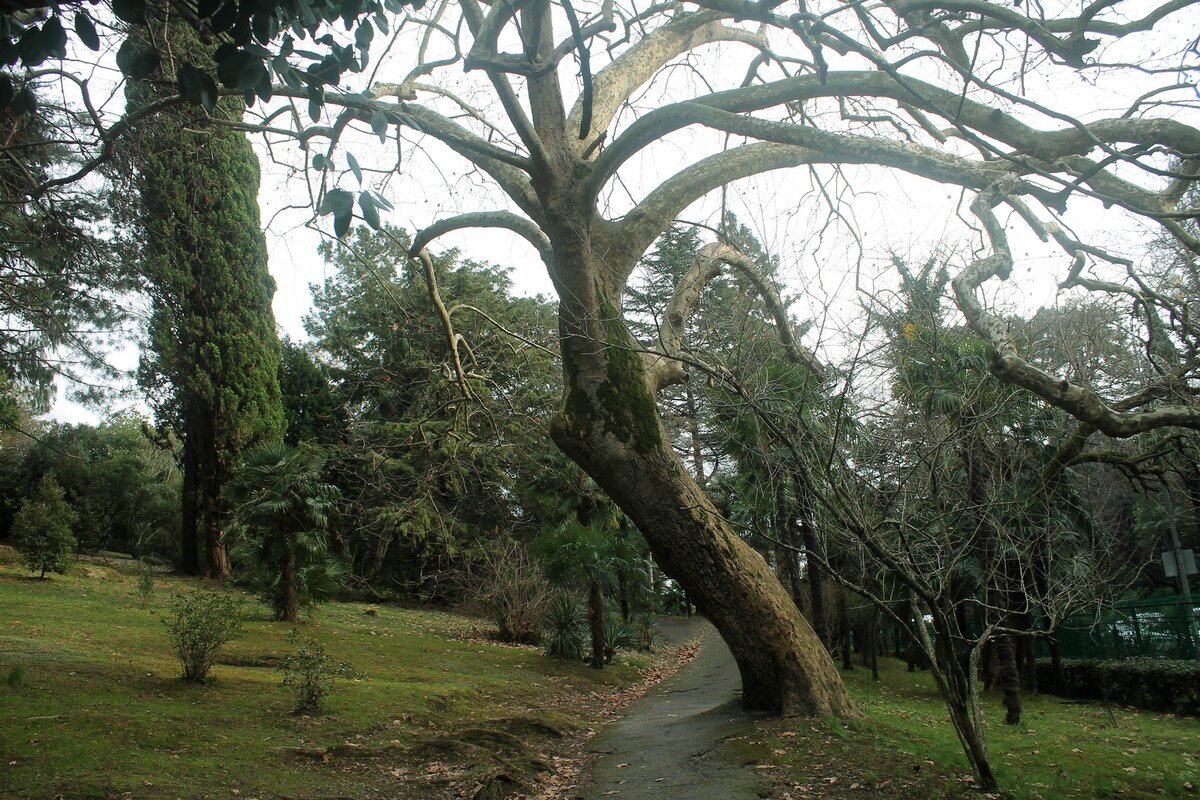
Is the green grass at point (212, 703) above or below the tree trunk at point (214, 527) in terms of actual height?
below

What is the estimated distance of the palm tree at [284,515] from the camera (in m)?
15.1

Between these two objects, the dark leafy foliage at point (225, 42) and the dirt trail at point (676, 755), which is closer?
the dark leafy foliage at point (225, 42)

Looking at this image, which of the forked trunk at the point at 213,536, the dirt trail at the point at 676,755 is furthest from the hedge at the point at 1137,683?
the forked trunk at the point at 213,536

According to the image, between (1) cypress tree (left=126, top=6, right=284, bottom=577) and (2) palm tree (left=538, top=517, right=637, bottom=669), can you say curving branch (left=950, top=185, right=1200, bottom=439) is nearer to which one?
(2) palm tree (left=538, top=517, right=637, bottom=669)

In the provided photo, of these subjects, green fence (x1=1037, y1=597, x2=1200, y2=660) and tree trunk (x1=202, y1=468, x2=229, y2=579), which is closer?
green fence (x1=1037, y1=597, x2=1200, y2=660)

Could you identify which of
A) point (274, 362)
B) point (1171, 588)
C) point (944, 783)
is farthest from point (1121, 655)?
point (274, 362)

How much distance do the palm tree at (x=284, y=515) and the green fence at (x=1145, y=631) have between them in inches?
555

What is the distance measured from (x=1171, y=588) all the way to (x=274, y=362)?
29.0 metres

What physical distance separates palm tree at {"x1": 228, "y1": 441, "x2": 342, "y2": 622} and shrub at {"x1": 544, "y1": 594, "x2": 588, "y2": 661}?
14.9 feet

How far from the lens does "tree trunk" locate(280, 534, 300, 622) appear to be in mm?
15297

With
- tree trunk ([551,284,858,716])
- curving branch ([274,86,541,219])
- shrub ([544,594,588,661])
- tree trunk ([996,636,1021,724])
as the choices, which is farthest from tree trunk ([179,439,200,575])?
tree trunk ([996,636,1021,724])

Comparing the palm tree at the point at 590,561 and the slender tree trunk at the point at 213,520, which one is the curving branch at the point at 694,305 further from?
the slender tree trunk at the point at 213,520

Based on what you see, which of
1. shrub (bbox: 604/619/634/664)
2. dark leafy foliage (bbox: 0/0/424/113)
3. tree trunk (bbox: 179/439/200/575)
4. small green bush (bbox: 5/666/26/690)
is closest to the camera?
dark leafy foliage (bbox: 0/0/424/113)

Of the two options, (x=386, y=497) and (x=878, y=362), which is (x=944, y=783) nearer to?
(x=878, y=362)
